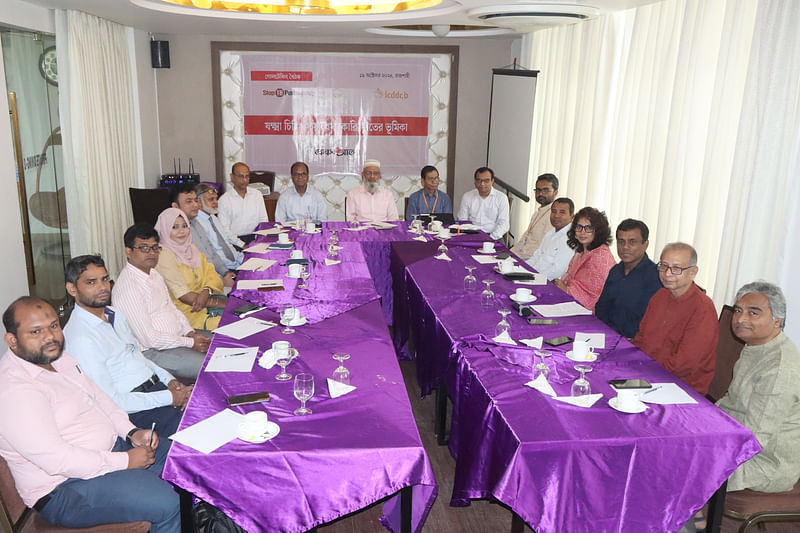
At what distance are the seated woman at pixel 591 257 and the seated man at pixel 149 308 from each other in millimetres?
2569

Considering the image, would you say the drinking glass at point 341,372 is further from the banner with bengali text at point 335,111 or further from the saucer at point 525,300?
the banner with bengali text at point 335,111

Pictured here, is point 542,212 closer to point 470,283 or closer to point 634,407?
point 470,283

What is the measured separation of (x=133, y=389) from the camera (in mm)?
3139

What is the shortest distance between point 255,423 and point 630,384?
157cm

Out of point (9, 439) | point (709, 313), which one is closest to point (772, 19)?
point (709, 313)

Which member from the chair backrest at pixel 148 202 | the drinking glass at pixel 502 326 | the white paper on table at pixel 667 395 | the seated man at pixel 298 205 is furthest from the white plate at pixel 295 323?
the chair backrest at pixel 148 202

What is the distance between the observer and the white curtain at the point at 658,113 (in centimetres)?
445

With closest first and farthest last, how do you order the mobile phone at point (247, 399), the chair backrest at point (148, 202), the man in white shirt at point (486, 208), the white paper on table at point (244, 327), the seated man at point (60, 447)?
the seated man at point (60, 447)
the mobile phone at point (247, 399)
the white paper on table at point (244, 327)
the man in white shirt at point (486, 208)
the chair backrest at point (148, 202)

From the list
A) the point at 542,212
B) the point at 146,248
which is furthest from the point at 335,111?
the point at 146,248

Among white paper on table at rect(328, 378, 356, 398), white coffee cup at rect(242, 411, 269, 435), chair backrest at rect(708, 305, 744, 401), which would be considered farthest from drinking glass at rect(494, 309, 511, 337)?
white coffee cup at rect(242, 411, 269, 435)

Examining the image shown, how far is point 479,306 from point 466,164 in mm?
5783

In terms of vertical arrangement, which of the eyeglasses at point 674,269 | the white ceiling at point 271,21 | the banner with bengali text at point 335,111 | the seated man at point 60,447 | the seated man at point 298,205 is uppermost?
the white ceiling at point 271,21

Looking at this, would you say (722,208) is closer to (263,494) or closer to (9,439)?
(263,494)

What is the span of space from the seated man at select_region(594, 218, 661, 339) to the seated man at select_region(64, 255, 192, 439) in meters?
2.55
